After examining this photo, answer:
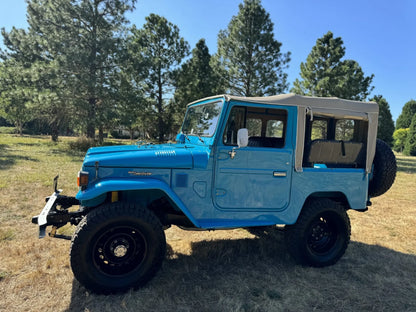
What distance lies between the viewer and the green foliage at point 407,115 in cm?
4044

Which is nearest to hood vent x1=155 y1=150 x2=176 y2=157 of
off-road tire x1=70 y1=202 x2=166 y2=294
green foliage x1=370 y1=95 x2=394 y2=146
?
off-road tire x1=70 y1=202 x2=166 y2=294

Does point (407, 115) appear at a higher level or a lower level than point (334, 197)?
higher

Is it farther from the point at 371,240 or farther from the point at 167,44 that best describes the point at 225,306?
the point at 167,44

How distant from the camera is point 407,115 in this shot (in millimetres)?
41094

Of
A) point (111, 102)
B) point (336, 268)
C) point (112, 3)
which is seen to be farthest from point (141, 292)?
point (112, 3)

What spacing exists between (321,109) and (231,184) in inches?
63.2

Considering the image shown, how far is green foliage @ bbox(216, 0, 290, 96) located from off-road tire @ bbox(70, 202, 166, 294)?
1743 centimetres

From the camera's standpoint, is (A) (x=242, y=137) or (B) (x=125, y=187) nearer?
(B) (x=125, y=187)

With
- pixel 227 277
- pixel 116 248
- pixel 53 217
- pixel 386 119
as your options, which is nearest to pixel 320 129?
pixel 227 277

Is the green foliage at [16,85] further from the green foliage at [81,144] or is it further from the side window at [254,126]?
the side window at [254,126]

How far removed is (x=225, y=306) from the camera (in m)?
2.82

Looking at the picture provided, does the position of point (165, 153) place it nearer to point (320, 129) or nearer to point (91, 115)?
point (320, 129)

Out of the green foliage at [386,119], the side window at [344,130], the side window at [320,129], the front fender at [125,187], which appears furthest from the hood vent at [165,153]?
the green foliage at [386,119]

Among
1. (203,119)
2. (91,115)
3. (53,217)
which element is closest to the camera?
(53,217)
